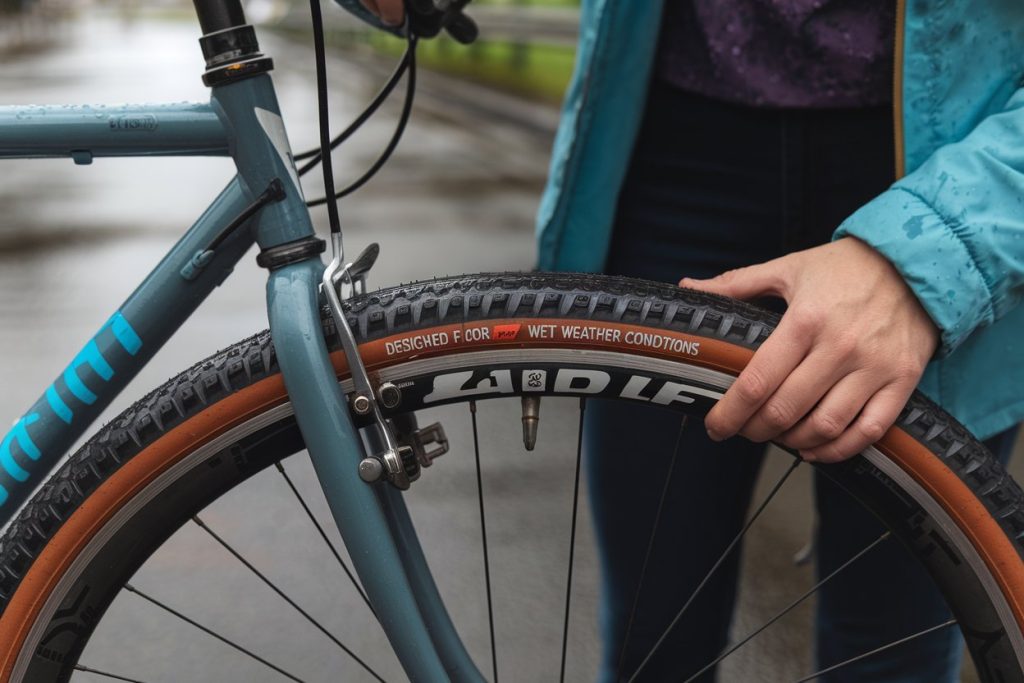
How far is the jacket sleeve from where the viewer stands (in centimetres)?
97

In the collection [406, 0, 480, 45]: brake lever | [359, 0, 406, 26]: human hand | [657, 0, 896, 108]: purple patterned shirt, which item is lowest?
[657, 0, 896, 108]: purple patterned shirt

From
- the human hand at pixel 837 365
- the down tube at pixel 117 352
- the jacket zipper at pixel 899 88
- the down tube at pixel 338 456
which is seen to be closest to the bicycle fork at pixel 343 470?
the down tube at pixel 338 456

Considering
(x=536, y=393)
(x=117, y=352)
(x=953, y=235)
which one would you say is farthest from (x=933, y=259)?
(x=117, y=352)

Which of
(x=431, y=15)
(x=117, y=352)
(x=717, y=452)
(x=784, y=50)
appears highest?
(x=431, y=15)

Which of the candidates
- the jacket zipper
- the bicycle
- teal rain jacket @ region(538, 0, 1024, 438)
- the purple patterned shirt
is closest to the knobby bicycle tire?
the bicycle

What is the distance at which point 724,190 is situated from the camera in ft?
4.38

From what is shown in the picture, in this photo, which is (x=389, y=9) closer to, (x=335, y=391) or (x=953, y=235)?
(x=335, y=391)

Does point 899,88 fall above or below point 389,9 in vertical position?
below

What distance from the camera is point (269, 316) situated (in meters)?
1.00

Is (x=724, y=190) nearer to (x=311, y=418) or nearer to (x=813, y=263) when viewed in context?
(x=813, y=263)

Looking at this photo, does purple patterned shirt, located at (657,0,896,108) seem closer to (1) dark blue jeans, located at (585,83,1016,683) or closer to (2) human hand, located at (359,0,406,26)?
(1) dark blue jeans, located at (585,83,1016,683)

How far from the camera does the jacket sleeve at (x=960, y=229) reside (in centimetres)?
97

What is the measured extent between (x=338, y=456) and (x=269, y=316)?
13 centimetres

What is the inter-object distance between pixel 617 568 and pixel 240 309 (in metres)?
3.77
